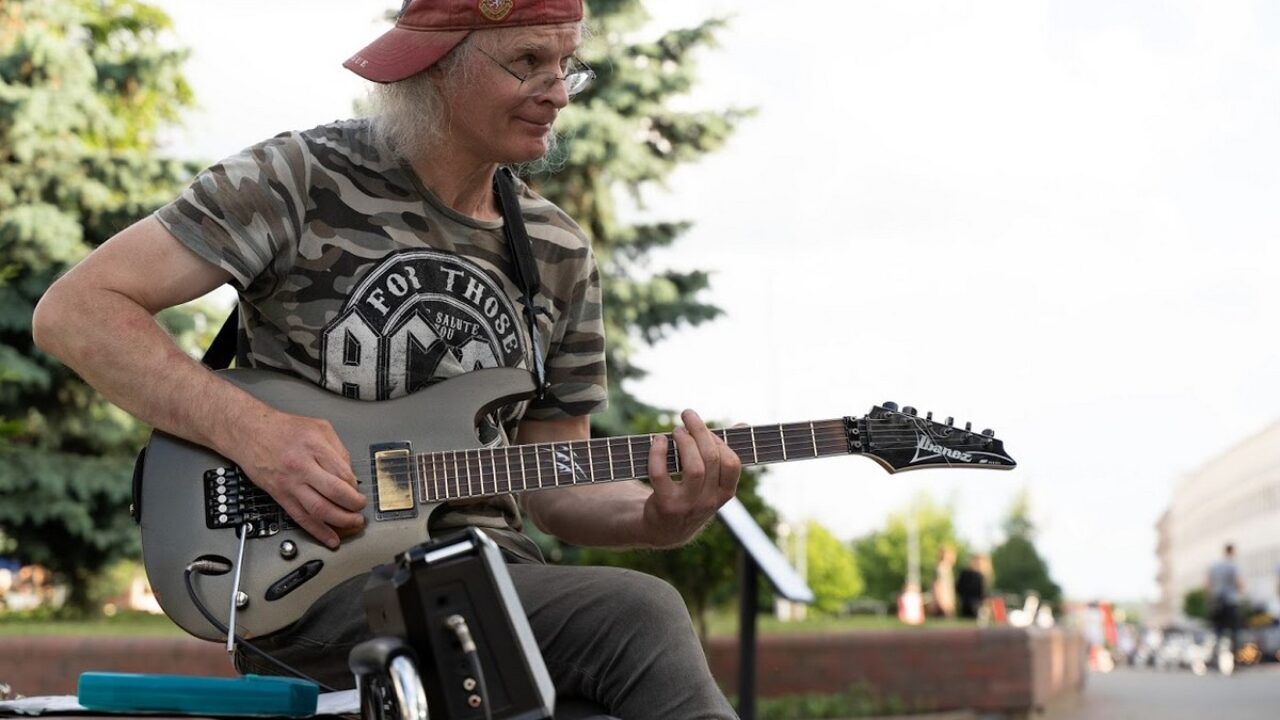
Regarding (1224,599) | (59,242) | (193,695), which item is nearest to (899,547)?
(1224,599)

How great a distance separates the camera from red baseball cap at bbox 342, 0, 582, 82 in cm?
326

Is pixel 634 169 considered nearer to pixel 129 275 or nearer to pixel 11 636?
pixel 11 636

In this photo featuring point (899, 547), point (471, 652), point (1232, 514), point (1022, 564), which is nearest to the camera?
point (471, 652)

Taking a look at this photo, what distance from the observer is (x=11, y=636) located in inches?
371

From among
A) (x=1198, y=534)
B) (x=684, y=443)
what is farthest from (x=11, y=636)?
(x=1198, y=534)

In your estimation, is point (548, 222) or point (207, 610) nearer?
point (207, 610)

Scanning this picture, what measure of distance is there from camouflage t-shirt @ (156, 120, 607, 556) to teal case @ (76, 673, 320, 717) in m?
0.61

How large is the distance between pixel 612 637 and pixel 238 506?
837 mm

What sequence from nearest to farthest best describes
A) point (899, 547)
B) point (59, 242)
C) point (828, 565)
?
point (59, 242), point (828, 565), point (899, 547)

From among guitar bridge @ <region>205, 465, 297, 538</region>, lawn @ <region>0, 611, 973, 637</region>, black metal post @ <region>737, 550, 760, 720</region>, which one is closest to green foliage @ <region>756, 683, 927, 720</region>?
lawn @ <region>0, 611, 973, 637</region>

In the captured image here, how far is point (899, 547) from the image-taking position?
9300 cm

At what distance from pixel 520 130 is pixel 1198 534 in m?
149

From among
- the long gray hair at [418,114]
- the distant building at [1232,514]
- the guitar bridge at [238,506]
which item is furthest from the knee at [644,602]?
the distant building at [1232,514]

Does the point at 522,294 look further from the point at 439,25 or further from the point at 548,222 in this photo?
the point at 439,25
